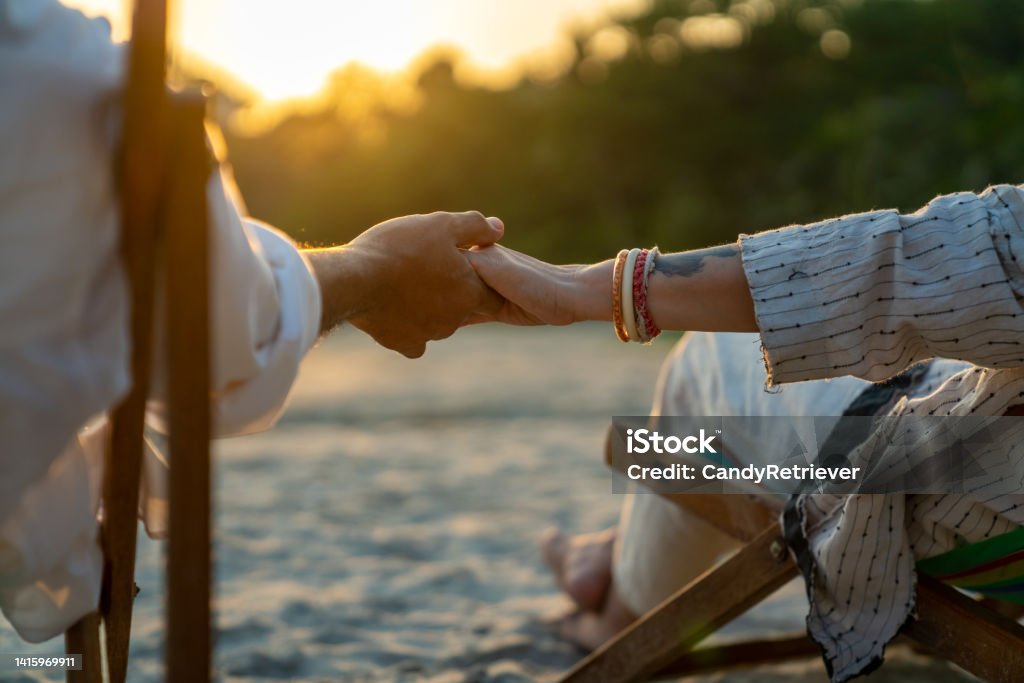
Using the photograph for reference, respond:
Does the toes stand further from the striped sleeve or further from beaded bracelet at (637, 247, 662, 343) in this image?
the striped sleeve

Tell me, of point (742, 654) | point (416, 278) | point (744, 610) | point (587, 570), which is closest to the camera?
point (744, 610)

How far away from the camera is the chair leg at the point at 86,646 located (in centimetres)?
123

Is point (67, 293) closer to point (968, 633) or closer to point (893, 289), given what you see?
point (893, 289)

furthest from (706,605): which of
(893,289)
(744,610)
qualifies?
(893,289)

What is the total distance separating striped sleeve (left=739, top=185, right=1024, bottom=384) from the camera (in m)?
1.35

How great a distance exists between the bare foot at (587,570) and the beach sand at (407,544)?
0.47ft

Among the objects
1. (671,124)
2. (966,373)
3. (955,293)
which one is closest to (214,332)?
(955,293)

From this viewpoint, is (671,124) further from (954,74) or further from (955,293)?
(955,293)

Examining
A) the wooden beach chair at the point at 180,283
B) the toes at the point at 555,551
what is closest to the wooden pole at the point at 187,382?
the wooden beach chair at the point at 180,283

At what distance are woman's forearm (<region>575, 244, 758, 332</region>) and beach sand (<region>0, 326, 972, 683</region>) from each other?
1022mm

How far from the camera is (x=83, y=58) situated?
933 millimetres

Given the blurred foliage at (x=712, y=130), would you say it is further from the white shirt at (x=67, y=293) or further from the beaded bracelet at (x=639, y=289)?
the white shirt at (x=67, y=293)

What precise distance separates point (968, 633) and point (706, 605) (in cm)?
39

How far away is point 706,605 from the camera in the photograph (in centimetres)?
168
